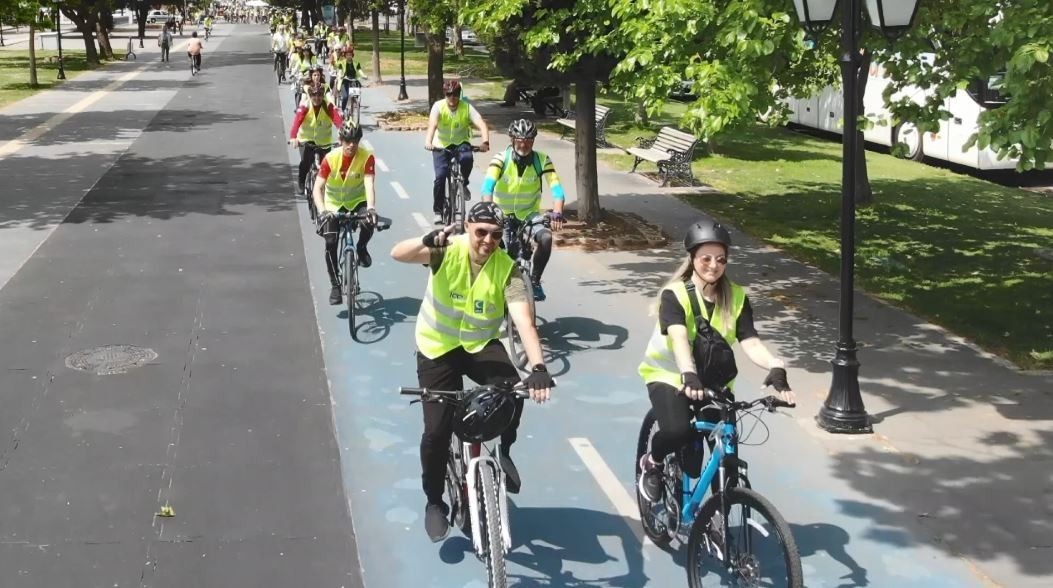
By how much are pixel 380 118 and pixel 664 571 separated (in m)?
24.9

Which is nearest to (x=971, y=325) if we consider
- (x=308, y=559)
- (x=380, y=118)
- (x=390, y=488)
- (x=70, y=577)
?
(x=390, y=488)

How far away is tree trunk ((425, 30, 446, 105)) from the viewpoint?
1121 inches

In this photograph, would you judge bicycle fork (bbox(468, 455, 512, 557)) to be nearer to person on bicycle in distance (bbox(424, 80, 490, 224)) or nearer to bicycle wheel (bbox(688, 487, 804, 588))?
bicycle wheel (bbox(688, 487, 804, 588))

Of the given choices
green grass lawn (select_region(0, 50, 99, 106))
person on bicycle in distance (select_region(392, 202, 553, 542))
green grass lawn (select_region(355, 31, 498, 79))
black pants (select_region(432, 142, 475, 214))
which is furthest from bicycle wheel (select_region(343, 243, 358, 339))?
green grass lawn (select_region(355, 31, 498, 79))

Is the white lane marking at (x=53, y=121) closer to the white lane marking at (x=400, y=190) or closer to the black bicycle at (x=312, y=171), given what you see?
the white lane marking at (x=400, y=190)

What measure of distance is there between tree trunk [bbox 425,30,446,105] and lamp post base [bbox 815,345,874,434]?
67.9 feet

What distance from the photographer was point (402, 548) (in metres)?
6.79

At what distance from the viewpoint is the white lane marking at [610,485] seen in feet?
23.3

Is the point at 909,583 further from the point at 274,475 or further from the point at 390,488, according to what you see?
→ the point at 274,475

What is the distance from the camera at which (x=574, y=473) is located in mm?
7902

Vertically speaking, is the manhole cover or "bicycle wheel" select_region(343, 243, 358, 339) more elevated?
"bicycle wheel" select_region(343, 243, 358, 339)

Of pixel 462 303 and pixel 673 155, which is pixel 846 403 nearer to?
pixel 462 303

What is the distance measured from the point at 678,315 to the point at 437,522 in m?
1.80

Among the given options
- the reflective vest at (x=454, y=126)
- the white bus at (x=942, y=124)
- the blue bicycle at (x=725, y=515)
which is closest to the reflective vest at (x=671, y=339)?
the blue bicycle at (x=725, y=515)
